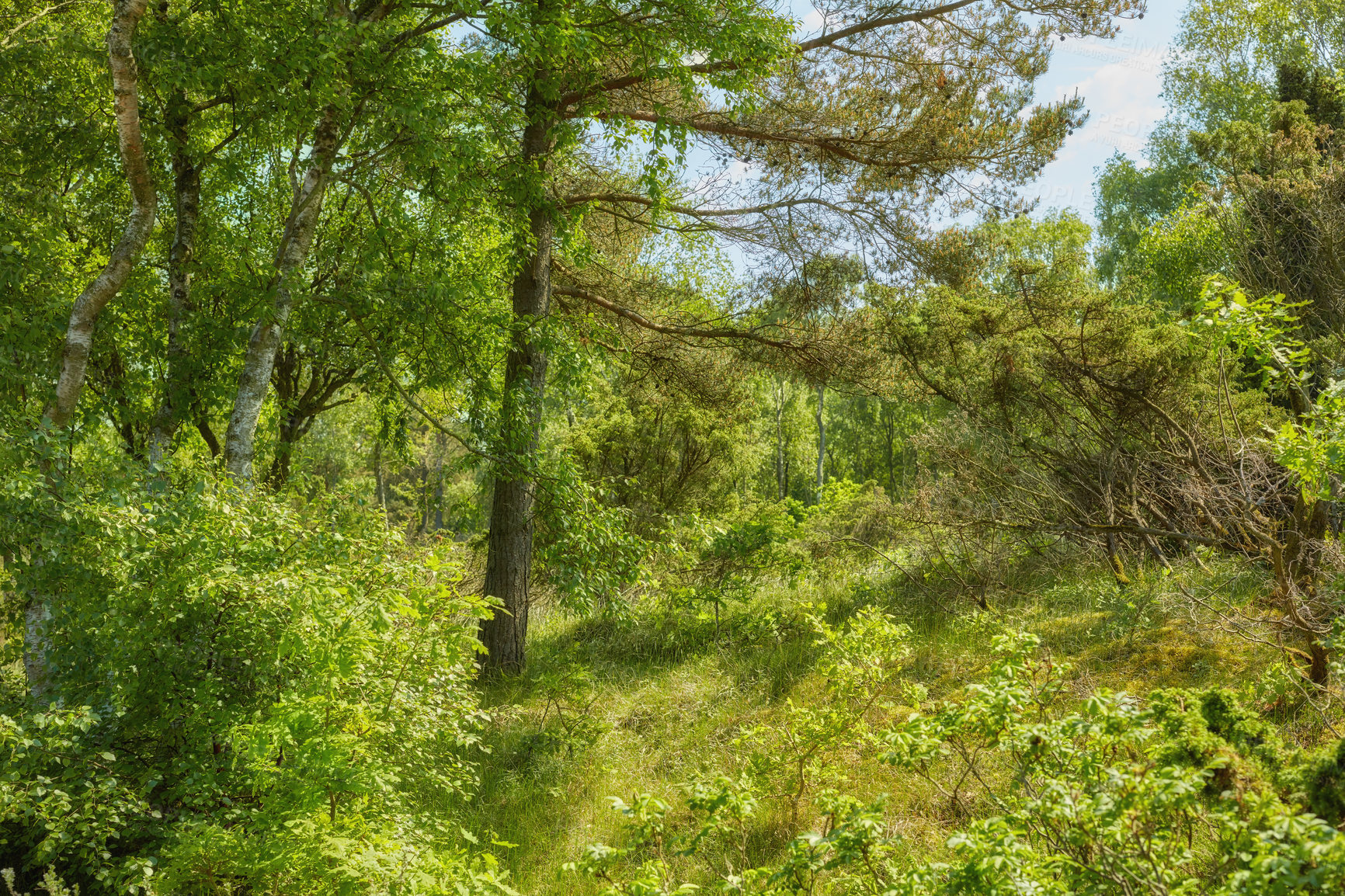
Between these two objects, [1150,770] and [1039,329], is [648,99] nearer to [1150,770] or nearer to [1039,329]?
[1039,329]

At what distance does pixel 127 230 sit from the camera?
5.95 metres

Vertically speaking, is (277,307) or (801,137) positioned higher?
(801,137)

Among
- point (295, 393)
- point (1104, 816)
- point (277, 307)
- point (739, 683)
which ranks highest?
point (277, 307)

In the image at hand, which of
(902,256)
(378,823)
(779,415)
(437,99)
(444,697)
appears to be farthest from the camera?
(779,415)

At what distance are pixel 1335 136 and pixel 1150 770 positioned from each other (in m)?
17.5

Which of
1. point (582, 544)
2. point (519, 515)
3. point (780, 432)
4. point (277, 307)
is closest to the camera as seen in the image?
point (277, 307)

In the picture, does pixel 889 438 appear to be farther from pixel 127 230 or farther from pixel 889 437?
pixel 127 230

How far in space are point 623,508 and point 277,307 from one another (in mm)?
3528

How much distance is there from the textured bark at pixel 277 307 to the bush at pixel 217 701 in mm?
2050

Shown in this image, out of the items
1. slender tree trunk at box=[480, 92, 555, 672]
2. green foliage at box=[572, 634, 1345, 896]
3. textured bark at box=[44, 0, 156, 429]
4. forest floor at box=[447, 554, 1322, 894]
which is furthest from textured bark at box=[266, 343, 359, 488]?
green foliage at box=[572, 634, 1345, 896]

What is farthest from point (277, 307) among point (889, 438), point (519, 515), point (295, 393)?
point (889, 438)

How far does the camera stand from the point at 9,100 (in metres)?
7.61

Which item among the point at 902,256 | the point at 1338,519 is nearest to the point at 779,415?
the point at 902,256

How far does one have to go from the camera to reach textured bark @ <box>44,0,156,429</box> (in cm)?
540
